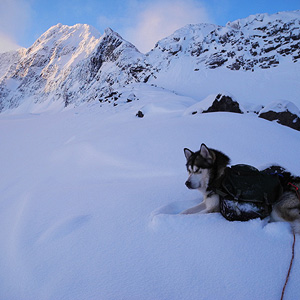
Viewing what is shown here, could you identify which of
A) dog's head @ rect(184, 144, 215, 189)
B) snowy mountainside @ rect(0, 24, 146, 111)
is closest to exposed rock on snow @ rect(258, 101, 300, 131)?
dog's head @ rect(184, 144, 215, 189)

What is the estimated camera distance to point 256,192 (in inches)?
71.4

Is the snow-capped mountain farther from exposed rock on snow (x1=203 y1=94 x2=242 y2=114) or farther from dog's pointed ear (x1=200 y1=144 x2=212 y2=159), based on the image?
dog's pointed ear (x1=200 y1=144 x2=212 y2=159)

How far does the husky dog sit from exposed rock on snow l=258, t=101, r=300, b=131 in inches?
259

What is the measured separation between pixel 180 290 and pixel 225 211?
35.9 inches

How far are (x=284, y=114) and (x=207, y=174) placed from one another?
273 inches

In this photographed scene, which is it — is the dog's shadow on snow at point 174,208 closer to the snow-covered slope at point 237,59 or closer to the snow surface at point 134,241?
the snow surface at point 134,241

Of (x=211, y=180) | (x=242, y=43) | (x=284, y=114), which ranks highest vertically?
(x=242, y=43)

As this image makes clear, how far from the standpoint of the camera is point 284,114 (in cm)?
714

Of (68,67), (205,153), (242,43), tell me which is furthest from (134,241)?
(68,67)

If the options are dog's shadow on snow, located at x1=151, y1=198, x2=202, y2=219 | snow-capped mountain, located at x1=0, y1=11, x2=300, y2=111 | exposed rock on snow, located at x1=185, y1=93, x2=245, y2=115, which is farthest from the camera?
snow-capped mountain, located at x1=0, y1=11, x2=300, y2=111

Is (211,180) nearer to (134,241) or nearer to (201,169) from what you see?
(201,169)

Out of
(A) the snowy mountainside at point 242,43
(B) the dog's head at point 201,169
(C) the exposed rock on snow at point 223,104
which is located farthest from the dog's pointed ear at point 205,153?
(A) the snowy mountainside at point 242,43

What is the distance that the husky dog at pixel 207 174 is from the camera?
208cm

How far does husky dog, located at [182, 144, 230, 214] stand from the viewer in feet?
6.84
